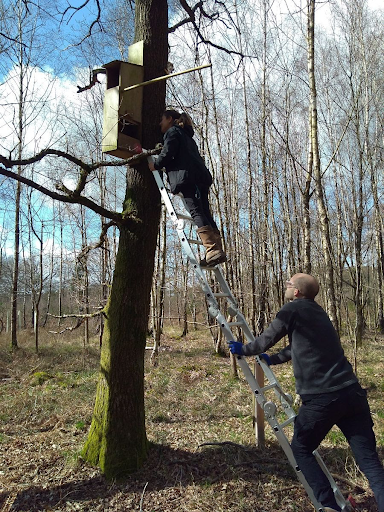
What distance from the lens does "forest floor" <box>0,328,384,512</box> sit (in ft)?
11.3

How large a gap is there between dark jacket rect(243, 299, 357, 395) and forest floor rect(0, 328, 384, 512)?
1.57 metres

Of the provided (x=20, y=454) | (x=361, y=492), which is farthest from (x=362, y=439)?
(x=20, y=454)

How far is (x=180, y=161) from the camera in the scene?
12.3 feet

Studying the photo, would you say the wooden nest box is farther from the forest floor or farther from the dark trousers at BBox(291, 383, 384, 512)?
the forest floor

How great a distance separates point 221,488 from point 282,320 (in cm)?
203

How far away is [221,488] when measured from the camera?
362 centimetres

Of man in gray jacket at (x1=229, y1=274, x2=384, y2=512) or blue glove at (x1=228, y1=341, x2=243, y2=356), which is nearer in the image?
man in gray jacket at (x1=229, y1=274, x2=384, y2=512)

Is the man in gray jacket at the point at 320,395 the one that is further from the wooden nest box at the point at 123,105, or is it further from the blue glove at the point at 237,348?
the wooden nest box at the point at 123,105

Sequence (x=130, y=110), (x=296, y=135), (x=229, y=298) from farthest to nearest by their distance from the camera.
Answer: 1. (x=296, y=135)
2. (x=130, y=110)
3. (x=229, y=298)

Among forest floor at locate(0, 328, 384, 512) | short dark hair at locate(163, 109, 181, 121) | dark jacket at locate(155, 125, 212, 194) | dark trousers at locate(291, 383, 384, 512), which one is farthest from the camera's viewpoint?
short dark hair at locate(163, 109, 181, 121)

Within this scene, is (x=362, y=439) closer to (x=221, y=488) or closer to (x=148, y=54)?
(x=221, y=488)

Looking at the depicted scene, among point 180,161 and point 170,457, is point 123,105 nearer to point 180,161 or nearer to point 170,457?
point 180,161

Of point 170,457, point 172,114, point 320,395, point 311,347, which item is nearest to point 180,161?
point 172,114

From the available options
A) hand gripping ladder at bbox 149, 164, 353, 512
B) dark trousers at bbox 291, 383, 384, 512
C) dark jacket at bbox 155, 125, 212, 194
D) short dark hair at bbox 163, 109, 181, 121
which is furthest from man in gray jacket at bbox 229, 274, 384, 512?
short dark hair at bbox 163, 109, 181, 121
